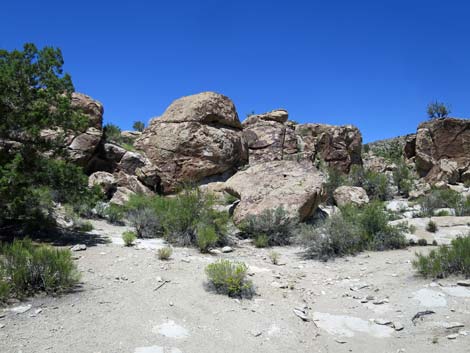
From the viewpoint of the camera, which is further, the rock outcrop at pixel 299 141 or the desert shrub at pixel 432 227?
the rock outcrop at pixel 299 141

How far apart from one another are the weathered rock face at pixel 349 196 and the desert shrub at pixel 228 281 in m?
9.05

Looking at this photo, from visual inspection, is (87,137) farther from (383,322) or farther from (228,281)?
(383,322)

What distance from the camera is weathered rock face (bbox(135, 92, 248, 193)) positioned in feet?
50.1

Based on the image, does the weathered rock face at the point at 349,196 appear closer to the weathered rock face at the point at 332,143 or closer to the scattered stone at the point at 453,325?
the weathered rock face at the point at 332,143

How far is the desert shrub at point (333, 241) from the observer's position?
845cm

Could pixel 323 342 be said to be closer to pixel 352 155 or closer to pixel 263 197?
pixel 263 197

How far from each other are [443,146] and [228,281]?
2005 centimetres

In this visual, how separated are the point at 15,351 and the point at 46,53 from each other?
603 centimetres

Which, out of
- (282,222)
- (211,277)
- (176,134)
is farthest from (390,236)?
(176,134)

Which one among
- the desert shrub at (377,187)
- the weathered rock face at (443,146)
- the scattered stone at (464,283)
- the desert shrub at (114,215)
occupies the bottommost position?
the scattered stone at (464,283)

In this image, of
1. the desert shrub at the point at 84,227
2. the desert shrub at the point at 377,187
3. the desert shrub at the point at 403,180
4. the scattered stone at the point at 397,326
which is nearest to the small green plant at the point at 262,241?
the desert shrub at the point at 84,227

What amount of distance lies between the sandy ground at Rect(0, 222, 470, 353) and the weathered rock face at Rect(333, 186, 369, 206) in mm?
7057

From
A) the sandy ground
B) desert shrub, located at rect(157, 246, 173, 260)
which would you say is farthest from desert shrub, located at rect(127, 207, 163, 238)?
desert shrub, located at rect(157, 246, 173, 260)

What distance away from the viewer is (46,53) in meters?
7.81
